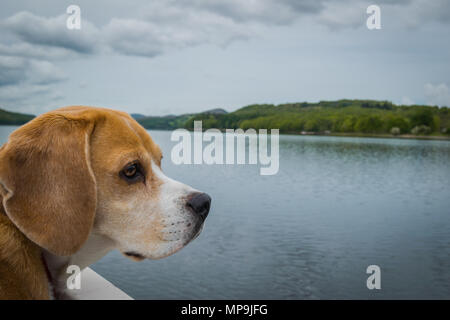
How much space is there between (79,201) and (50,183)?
190 millimetres

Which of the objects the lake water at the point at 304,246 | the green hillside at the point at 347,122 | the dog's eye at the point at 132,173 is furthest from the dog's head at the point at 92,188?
the green hillside at the point at 347,122

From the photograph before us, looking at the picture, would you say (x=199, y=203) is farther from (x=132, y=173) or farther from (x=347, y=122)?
(x=347, y=122)

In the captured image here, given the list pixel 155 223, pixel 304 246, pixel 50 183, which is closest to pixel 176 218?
pixel 155 223

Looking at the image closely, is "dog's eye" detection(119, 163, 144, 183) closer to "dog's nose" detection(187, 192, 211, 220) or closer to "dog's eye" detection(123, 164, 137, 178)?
"dog's eye" detection(123, 164, 137, 178)

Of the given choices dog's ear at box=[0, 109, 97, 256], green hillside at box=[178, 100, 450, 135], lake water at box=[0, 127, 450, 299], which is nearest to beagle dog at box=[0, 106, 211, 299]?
dog's ear at box=[0, 109, 97, 256]

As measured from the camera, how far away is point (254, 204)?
33438mm

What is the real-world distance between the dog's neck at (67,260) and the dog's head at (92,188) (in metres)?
0.07

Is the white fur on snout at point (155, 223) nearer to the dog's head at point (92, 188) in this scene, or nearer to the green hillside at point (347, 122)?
the dog's head at point (92, 188)

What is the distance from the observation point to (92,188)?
253 centimetres

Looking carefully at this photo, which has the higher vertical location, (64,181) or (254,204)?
(64,181)

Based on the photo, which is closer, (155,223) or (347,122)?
(155,223)
